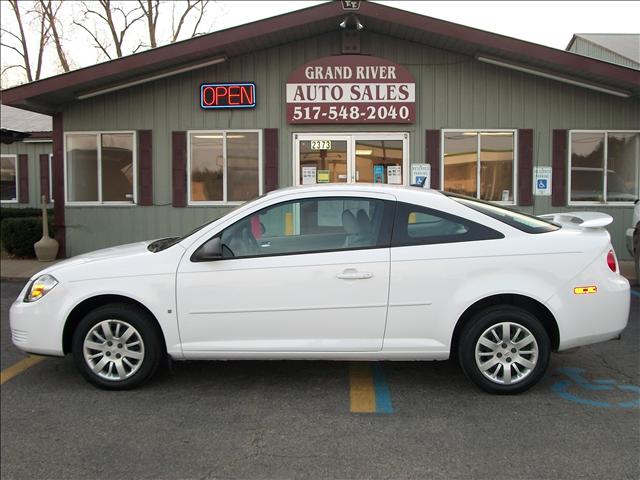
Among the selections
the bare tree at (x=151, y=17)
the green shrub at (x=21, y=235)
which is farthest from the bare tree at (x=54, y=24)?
the green shrub at (x=21, y=235)

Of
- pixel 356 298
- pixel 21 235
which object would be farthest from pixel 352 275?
pixel 21 235

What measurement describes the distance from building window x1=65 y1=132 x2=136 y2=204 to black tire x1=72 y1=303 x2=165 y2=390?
7.19 metres

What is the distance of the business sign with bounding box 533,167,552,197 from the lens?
10.9m

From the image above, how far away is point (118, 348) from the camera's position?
175 inches

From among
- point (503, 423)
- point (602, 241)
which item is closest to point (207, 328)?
point (503, 423)

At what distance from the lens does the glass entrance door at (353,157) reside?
428 inches

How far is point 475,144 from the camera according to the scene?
10969 millimetres

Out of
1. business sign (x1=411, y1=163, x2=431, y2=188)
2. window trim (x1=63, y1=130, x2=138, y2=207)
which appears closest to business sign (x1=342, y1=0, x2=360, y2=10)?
business sign (x1=411, y1=163, x2=431, y2=188)

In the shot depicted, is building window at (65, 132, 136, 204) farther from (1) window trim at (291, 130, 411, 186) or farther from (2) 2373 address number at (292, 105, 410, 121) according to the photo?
(2) 2373 address number at (292, 105, 410, 121)

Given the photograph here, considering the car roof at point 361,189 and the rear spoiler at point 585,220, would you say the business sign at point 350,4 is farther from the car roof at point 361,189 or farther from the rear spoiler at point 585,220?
the car roof at point 361,189

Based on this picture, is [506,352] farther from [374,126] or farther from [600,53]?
[600,53]

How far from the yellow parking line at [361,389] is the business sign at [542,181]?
7151 mm

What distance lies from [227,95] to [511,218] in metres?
7.53

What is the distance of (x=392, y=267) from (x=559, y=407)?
1.55m
